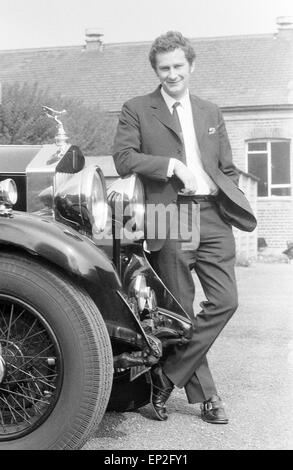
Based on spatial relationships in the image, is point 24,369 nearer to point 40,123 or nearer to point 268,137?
point 40,123

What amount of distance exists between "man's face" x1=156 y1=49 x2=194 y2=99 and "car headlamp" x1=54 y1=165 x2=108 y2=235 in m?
0.69

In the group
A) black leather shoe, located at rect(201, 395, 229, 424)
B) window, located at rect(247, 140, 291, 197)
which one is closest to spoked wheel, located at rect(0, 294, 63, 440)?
black leather shoe, located at rect(201, 395, 229, 424)

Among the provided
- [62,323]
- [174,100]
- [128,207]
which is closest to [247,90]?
[174,100]

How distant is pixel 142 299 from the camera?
2.80 metres

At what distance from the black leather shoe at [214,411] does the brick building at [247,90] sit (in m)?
16.4

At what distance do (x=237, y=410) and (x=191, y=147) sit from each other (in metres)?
1.17

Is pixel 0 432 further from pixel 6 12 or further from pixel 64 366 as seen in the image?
pixel 6 12

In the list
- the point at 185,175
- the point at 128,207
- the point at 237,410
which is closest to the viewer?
the point at 128,207

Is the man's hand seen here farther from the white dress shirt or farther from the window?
the window

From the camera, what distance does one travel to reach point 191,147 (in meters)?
3.14

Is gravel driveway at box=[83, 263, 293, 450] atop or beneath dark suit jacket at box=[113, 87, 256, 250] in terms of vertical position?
beneath

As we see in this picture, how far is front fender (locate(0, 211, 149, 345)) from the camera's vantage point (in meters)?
2.33

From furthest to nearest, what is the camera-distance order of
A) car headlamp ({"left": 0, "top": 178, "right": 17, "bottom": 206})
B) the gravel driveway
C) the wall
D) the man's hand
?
the wall → the man's hand → the gravel driveway → car headlamp ({"left": 0, "top": 178, "right": 17, "bottom": 206})

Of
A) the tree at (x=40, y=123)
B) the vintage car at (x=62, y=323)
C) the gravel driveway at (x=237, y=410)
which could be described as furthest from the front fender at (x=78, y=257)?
the tree at (x=40, y=123)
